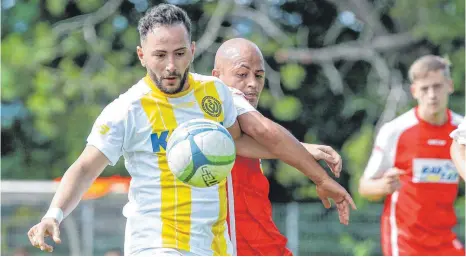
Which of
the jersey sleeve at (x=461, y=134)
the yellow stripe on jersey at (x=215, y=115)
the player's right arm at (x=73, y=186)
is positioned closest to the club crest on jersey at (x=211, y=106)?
the yellow stripe on jersey at (x=215, y=115)

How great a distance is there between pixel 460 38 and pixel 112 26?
17.9 ft

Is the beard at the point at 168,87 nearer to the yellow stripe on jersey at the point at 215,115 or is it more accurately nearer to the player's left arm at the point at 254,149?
the yellow stripe on jersey at the point at 215,115

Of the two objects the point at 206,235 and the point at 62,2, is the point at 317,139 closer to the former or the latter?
the point at 62,2

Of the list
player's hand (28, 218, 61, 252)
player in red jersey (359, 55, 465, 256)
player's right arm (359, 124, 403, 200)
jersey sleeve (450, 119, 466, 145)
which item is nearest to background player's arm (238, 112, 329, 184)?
jersey sleeve (450, 119, 466, 145)

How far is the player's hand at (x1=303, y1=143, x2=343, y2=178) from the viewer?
17.4 ft

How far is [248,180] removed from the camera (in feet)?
19.4

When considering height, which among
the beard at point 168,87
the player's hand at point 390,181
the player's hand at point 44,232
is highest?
the beard at point 168,87

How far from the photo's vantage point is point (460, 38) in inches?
623

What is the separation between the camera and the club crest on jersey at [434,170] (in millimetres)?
8539

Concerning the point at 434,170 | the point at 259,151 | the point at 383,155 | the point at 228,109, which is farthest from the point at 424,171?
the point at 228,109

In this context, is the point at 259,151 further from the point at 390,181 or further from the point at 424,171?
the point at 424,171

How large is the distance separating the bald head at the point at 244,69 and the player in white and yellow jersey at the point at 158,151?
2.51 feet

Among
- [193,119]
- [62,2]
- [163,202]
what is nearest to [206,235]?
[163,202]

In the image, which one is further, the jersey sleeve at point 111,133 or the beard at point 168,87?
the beard at point 168,87
